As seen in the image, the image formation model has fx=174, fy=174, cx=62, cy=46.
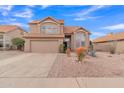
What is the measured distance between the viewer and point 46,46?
80.2ft

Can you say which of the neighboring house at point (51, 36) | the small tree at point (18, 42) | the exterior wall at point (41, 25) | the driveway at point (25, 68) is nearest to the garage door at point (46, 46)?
the neighboring house at point (51, 36)

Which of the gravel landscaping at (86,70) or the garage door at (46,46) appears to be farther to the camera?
the garage door at (46,46)

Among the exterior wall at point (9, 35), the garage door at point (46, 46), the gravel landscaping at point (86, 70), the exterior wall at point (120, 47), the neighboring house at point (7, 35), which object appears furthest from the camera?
the exterior wall at point (9, 35)

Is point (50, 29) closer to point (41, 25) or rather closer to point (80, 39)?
point (41, 25)

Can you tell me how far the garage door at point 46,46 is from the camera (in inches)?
956

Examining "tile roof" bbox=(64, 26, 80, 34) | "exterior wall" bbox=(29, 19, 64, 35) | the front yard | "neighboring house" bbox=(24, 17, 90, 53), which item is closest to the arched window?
"neighboring house" bbox=(24, 17, 90, 53)

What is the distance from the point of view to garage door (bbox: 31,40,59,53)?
24.3m

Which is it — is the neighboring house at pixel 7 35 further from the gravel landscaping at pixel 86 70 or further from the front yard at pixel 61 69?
the gravel landscaping at pixel 86 70

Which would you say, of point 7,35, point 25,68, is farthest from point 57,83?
point 7,35

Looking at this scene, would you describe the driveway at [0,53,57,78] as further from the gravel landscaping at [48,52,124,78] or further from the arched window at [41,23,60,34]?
the arched window at [41,23,60,34]

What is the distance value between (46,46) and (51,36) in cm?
160
